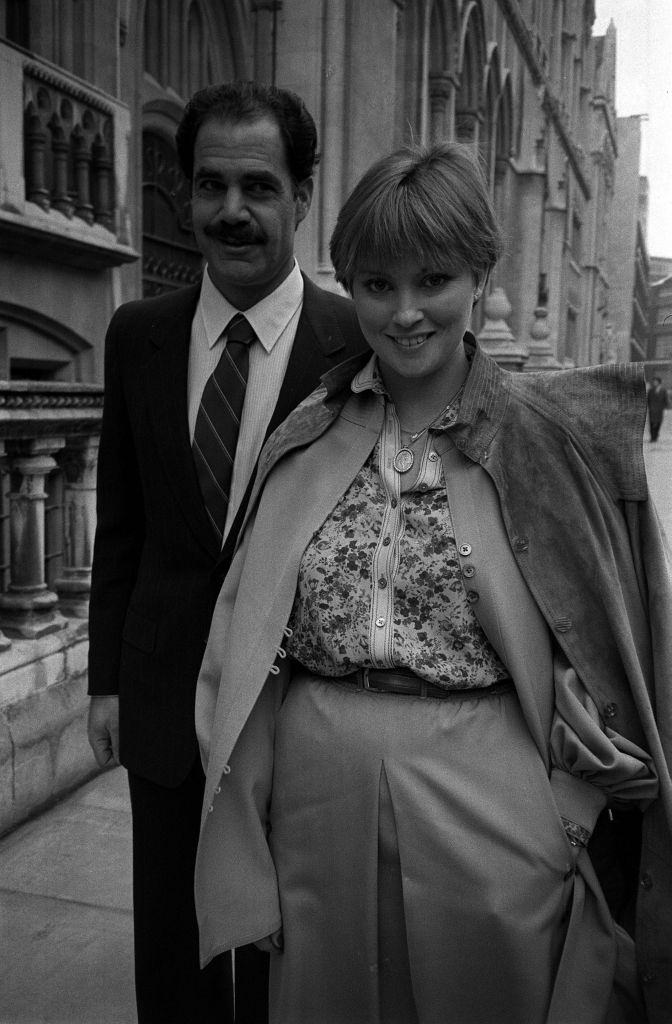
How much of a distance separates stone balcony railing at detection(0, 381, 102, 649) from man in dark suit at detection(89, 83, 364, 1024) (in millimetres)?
1529

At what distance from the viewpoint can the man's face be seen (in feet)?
6.92

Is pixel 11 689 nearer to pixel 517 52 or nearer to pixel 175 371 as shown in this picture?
pixel 175 371

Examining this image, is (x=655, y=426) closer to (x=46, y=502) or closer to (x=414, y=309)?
(x=46, y=502)

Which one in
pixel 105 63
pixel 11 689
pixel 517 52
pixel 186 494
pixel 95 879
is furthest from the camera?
pixel 517 52

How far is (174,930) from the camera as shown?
2.36 metres

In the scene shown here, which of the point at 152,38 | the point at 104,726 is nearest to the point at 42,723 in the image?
the point at 104,726

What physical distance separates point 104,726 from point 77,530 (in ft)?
7.25

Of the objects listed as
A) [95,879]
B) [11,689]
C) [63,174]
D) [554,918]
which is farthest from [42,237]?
[554,918]

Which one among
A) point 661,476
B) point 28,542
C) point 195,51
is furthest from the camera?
point 661,476

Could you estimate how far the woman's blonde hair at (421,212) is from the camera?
5.50ft

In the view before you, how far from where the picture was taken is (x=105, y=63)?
7.07 m

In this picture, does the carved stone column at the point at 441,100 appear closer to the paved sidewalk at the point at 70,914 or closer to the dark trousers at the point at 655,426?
the dark trousers at the point at 655,426

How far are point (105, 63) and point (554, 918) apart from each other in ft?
22.5

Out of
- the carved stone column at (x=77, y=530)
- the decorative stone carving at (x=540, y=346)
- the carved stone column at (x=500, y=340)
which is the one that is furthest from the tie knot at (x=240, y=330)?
the decorative stone carving at (x=540, y=346)
